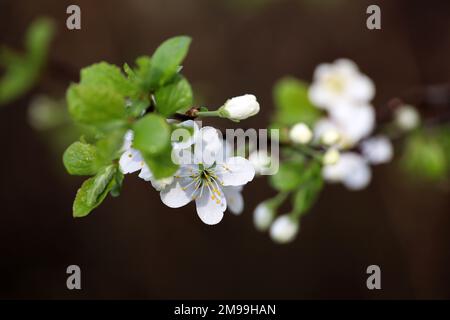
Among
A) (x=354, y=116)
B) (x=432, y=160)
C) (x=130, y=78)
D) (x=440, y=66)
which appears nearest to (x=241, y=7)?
(x=440, y=66)

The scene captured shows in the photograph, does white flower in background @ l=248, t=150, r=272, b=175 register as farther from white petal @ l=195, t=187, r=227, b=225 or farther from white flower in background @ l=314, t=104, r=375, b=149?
white flower in background @ l=314, t=104, r=375, b=149

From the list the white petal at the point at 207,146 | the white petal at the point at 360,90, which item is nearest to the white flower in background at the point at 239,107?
the white petal at the point at 207,146

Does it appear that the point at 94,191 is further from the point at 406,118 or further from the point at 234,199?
the point at 406,118

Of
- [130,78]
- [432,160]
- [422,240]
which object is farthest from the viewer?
[422,240]

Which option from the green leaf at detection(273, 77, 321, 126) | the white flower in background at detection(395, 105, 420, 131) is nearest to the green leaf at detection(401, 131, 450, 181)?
the white flower in background at detection(395, 105, 420, 131)

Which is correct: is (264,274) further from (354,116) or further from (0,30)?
(0,30)

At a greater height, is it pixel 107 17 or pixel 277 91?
pixel 107 17

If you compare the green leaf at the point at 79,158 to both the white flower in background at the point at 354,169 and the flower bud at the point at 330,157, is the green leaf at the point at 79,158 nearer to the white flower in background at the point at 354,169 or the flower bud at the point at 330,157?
the flower bud at the point at 330,157
